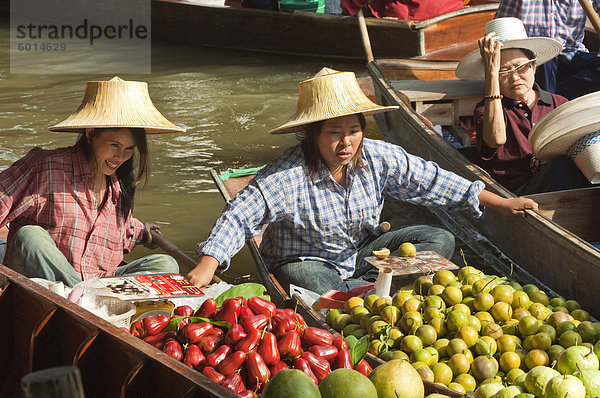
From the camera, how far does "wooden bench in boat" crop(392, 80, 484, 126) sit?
5266 mm

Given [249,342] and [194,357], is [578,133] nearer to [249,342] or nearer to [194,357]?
[249,342]

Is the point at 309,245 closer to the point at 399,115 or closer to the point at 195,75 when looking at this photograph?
the point at 399,115

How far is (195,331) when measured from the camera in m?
2.22

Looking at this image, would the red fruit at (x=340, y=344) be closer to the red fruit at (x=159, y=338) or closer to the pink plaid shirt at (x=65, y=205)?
the red fruit at (x=159, y=338)

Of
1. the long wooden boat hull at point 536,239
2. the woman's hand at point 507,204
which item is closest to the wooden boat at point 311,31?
the long wooden boat hull at point 536,239

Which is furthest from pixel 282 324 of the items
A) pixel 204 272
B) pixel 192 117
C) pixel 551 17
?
pixel 192 117

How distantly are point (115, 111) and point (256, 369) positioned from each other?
1.50 m

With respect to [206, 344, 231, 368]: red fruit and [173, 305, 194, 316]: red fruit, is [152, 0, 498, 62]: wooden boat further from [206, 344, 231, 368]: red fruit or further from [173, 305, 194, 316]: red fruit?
[206, 344, 231, 368]: red fruit

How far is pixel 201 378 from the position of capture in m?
1.80

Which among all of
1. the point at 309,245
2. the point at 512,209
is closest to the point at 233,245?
the point at 309,245

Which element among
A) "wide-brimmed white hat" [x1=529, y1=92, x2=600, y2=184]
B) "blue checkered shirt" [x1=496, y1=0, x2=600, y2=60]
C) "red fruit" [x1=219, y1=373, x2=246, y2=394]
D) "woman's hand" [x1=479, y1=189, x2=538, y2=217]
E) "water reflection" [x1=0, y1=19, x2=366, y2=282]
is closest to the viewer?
"red fruit" [x1=219, y1=373, x2=246, y2=394]

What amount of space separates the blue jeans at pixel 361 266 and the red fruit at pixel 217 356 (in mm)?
1068

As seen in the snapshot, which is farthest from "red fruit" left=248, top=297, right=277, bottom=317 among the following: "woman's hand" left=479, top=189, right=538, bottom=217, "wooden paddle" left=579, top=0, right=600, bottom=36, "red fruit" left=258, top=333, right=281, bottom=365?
"wooden paddle" left=579, top=0, right=600, bottom=36

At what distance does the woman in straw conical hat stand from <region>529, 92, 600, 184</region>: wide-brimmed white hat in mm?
1771
